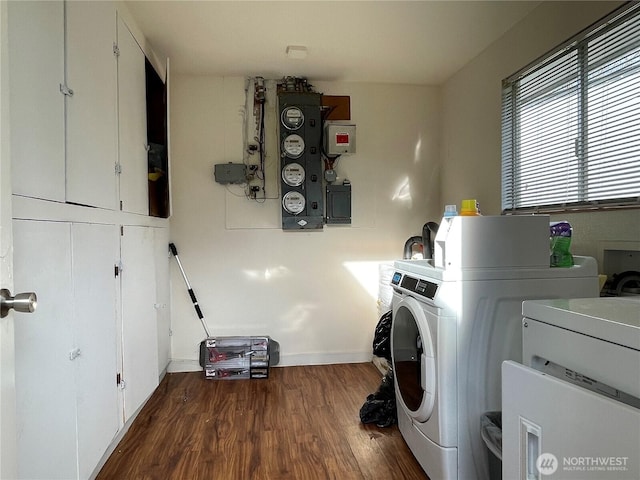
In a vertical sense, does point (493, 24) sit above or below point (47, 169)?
above

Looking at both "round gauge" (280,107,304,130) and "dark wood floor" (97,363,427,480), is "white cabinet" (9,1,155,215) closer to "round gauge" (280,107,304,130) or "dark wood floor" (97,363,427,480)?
"round gauge" (280,107,304,130)

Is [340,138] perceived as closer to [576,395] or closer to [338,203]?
[338,203]

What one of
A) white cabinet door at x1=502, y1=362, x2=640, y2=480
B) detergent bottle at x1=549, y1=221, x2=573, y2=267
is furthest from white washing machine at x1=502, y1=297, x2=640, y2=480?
detergent bottle at x1=549, y1=221, x2=573, y2=267

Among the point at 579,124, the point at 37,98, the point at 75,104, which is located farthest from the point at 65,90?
the point at 579,124

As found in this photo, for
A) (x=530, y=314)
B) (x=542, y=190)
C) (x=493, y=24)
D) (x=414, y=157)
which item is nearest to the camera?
(x=530, y=314)

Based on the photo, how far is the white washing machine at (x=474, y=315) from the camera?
1623 mm

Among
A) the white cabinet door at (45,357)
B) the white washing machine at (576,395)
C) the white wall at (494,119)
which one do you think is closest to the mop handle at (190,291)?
the white cabinet door at (45,357)

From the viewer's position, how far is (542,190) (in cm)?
229

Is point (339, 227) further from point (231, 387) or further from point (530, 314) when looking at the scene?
point (530, 314)

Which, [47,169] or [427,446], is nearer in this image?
[47,169]

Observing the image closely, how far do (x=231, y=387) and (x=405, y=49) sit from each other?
2.87 meters

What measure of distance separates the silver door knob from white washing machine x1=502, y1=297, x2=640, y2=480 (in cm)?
110

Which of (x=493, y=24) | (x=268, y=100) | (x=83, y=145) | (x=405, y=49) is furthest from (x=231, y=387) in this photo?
(x=493, y=24)

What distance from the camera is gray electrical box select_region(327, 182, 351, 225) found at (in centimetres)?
337
